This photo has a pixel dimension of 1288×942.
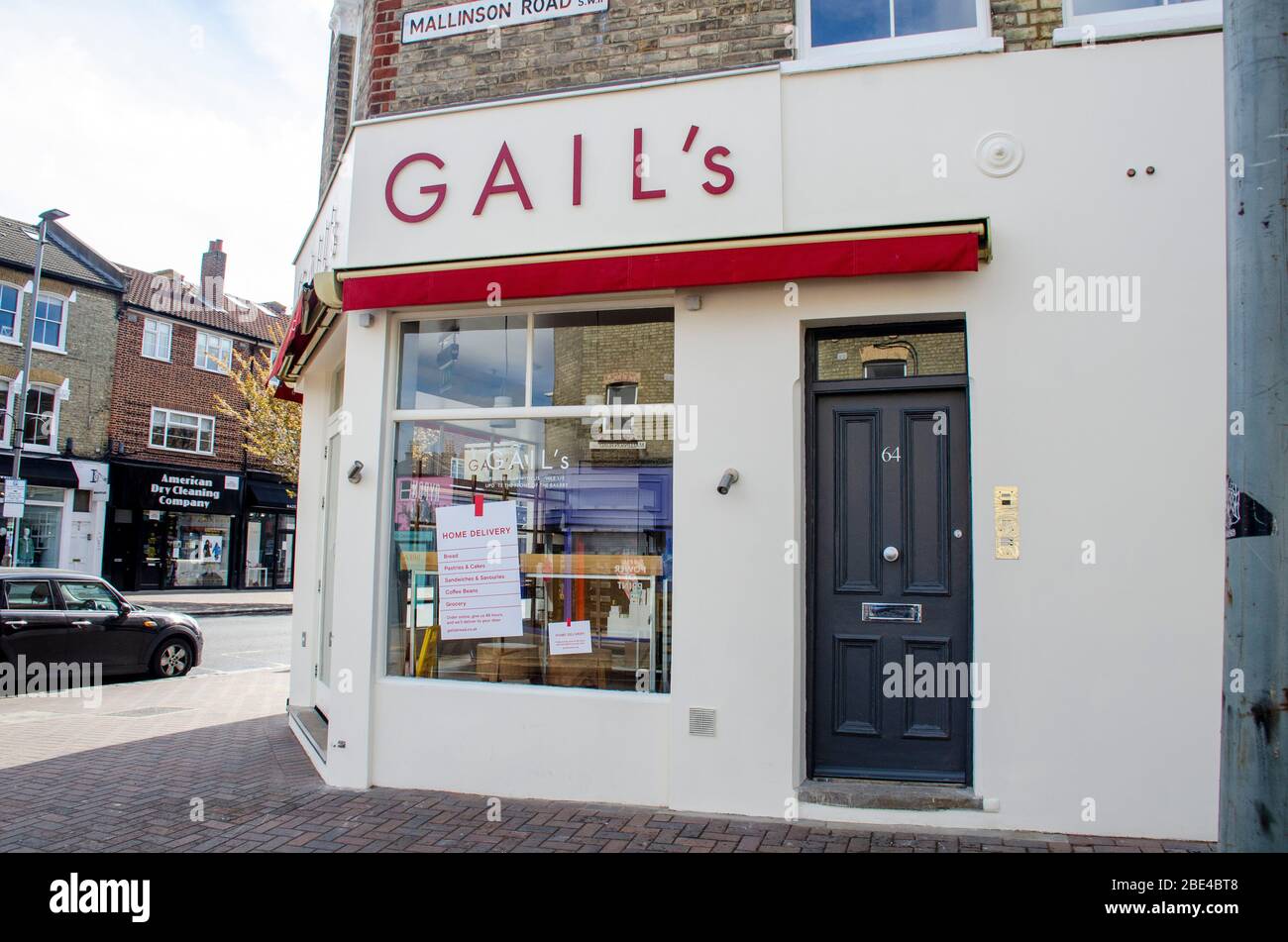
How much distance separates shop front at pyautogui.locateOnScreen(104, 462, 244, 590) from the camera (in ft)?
86.8

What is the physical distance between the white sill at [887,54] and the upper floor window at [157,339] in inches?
1077

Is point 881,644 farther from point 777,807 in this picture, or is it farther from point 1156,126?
point 1156,126

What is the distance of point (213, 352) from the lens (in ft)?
98.5

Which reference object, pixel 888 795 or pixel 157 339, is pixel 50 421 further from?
pixel 888 795

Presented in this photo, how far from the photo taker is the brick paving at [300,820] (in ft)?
15.9

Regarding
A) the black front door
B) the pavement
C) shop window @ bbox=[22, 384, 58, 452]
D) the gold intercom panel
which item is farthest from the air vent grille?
shop window @ bbox=[22, 384, 58, 452]

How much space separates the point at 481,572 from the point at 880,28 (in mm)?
4594

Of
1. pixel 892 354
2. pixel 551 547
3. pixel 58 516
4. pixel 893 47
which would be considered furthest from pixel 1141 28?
pixel 58 516

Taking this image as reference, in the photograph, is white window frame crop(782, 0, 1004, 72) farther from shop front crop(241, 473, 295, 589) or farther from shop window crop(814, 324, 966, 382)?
shop front crop(241, 473, 295, 589)

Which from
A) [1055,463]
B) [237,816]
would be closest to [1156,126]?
[1055,463]

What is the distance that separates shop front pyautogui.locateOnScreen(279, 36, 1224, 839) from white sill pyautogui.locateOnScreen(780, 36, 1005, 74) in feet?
0.28

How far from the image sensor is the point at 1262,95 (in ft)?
9.04

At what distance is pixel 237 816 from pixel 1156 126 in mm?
6847

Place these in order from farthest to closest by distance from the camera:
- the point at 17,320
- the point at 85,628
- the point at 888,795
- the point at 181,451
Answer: the point at 181,451, the point at 17,320, the point at 85,628, the point at 888,795
